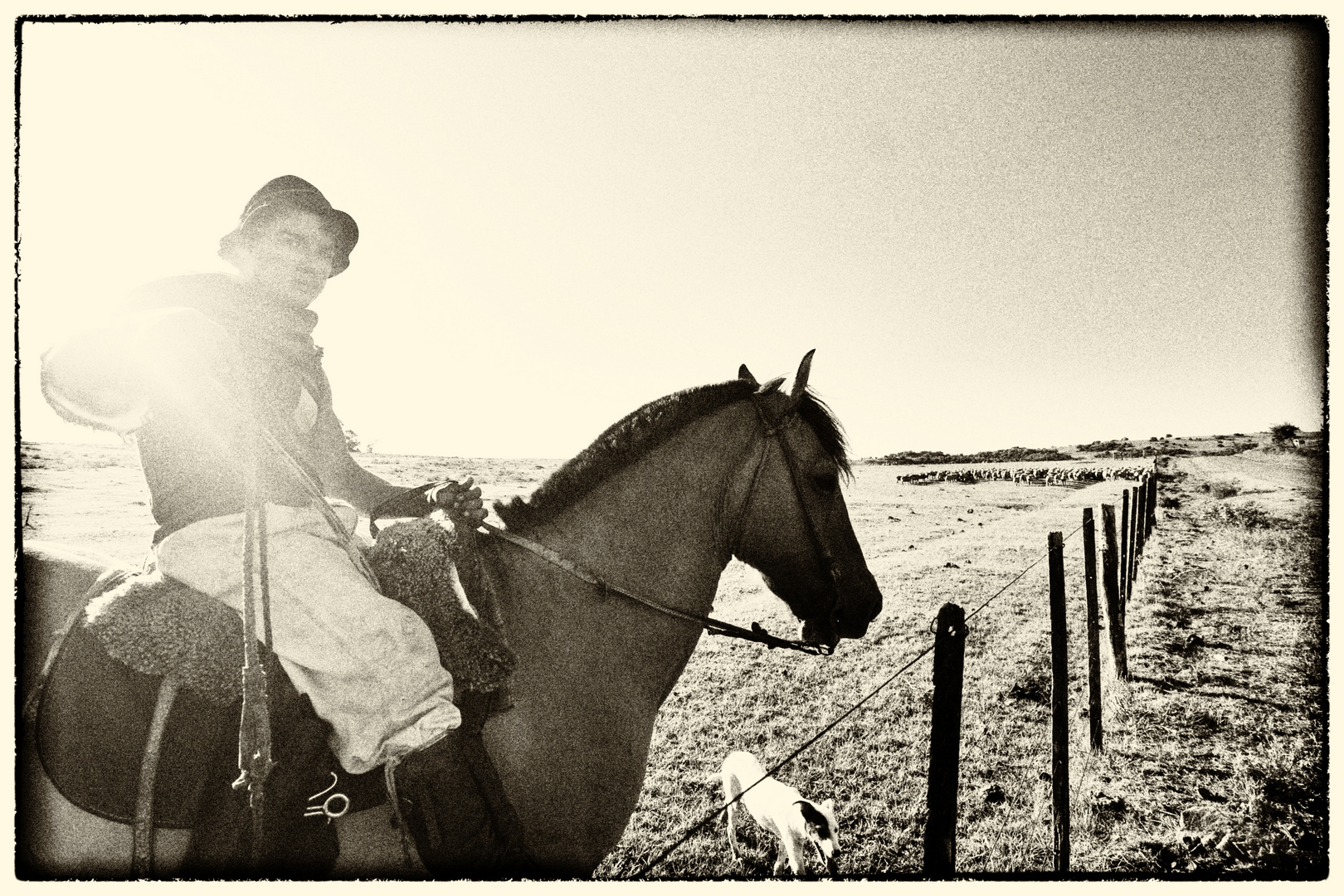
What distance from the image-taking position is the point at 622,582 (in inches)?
115

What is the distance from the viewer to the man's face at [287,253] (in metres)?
2.70

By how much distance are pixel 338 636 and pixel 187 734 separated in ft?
1.99

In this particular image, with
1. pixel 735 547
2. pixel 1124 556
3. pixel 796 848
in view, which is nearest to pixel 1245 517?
pixel 1124 556

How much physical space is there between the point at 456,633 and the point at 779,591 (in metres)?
1.47

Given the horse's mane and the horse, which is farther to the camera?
the horse's mane

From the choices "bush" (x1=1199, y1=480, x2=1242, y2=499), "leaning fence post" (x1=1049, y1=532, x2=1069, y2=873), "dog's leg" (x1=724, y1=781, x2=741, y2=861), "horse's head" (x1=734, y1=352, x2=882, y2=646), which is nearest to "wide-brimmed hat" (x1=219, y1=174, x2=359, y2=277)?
"horse's head" (x1=734, y1=352, x2=882, y2=646)

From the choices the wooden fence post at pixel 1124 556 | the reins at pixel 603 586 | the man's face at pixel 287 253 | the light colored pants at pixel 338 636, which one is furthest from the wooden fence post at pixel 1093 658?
the man's face at pixel 287 253

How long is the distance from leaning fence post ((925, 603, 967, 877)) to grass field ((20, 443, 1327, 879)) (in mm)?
799

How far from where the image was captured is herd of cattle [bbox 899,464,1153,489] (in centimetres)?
4262

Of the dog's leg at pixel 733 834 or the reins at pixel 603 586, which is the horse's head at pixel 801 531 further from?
the dog's leg at pixel 733 834

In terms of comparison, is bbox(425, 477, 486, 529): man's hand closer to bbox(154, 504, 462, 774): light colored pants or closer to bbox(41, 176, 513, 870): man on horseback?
bbox(41, 176, 513, 870): man on horseback

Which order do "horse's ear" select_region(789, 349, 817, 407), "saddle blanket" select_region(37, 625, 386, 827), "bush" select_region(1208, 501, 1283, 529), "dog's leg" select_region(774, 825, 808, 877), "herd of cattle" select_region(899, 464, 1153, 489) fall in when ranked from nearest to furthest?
1. "saddle blanket" select_region(37, 625, 386, 827)
2. "horse's ear" select_region(789, 349, 817, 407)
3. "dog's leg" select_region(774, 825, 808, 877)
4. "bush" select_region(1208, 501, 1283, 529)
5. "herd of cattle" select_region(899, 464, 1153, 489)

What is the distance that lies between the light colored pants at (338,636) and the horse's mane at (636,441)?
0.71 metres

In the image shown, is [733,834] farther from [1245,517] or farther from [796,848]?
[1245,517]
